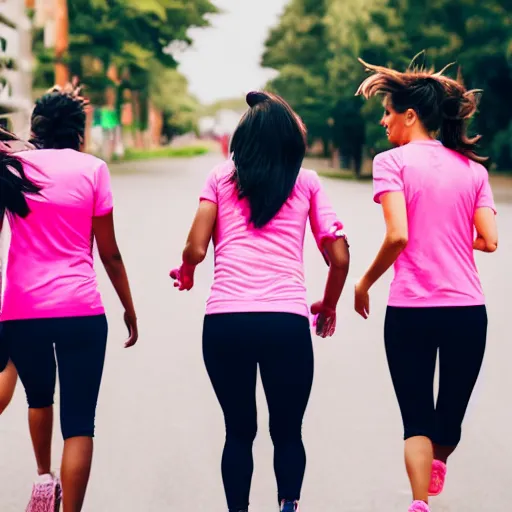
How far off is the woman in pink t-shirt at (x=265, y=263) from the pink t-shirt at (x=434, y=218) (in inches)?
13.4

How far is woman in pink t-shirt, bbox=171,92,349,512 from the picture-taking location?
11.3 feet

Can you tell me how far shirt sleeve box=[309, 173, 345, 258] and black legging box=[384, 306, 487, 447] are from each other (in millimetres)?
483

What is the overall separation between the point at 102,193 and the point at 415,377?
1320 mm

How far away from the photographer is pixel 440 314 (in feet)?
12.5

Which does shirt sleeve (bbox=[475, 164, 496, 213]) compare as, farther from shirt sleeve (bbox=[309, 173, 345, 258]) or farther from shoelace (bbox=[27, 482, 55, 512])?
shoelace (bbox=[27, 482, 55, 512])

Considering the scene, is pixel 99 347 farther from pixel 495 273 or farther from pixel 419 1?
pixel 419 1

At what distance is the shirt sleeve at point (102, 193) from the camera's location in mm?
3660

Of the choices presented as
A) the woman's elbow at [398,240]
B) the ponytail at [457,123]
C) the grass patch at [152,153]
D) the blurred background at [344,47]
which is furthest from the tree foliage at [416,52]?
the woman's elbow at [398,240]

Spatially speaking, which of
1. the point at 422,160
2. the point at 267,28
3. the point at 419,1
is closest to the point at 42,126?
the point at 422,160

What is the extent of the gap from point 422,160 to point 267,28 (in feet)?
269

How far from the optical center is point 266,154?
3.49 metres

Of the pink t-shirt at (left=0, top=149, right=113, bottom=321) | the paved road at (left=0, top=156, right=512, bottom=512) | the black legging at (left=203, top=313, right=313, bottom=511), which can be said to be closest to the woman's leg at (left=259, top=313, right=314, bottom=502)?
the black legging at (left=203, top=313, right=313, bottom=511)

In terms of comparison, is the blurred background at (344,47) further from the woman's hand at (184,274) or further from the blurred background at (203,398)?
the woman's hand at (184,274)

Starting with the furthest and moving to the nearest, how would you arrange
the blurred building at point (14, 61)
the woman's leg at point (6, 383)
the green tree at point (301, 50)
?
the green tree at point (301, 50) → the blurred building at point (14, 61) → the woman's leg at point (6, 383)
